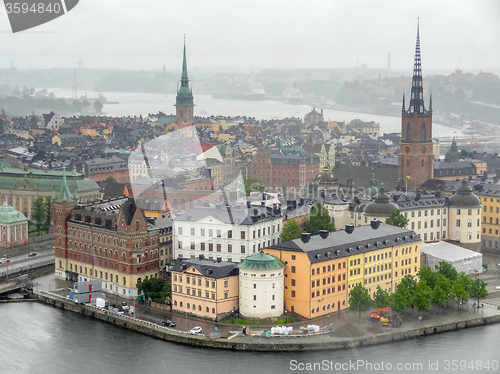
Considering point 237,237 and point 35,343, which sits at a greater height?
point 237,237

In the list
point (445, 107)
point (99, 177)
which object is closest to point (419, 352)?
point (99, 177)

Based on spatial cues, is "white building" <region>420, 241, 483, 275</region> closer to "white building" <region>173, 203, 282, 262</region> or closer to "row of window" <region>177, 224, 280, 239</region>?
"white building" <region>173, 203, 282, 262</region>

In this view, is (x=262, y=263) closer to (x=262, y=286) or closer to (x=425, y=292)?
(x=262, y=286)

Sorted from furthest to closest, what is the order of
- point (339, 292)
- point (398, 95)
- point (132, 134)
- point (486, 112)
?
point (398, 95) < point (486, 112) < point (132, 134) < point (339, 292)

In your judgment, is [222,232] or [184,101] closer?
[222,232]

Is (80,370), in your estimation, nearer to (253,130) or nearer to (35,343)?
(35,343)

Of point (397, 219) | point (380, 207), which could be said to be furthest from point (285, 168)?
point (397, 219)
